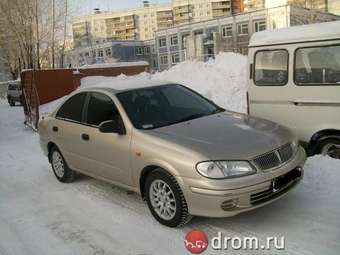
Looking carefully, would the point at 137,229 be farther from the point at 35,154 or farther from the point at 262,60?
the point at 35,154

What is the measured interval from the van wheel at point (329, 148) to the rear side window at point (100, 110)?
314 cm

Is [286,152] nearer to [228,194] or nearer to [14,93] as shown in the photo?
[228,194]

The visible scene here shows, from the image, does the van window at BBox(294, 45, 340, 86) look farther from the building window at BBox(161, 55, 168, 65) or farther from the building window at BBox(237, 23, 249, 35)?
the building window at BBox(161, 55, 168, 65)

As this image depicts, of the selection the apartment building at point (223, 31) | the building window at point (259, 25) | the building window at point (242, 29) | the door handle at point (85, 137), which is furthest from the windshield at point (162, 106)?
the building window at point (242, 29)

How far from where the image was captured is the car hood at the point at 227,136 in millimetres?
4797

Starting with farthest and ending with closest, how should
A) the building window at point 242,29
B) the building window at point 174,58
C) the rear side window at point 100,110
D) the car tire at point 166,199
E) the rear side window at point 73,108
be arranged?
the building window at point 174,58 < the building window at point 242,29 < the rear side window at point 73,108 < the rear side window at point 100,110 < the car tire at point 166,199

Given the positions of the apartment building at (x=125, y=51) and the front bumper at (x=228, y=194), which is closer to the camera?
the front bumper at (x=228, y=194)

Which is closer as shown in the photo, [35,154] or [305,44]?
[305,44]

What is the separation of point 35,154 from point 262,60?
17.0 feet

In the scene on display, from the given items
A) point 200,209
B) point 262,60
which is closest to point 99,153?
Result: point 200,209

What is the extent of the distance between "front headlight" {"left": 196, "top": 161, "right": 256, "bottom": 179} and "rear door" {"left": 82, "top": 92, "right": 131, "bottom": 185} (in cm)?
119

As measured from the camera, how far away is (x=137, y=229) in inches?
202

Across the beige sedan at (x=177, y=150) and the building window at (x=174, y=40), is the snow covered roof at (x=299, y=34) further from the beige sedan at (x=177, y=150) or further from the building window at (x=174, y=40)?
the building window at (x=174, y=40)

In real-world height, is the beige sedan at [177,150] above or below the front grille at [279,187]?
above
